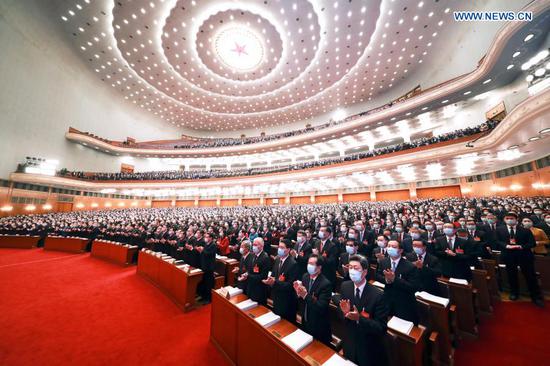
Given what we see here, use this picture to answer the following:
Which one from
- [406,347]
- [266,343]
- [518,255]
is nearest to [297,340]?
[266,343]

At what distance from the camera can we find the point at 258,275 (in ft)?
10.0

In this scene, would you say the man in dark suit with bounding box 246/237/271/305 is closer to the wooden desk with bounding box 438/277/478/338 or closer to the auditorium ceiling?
the wooden desk with bounding box 438/277/478/338

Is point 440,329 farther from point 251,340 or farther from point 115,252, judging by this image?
point 115,252

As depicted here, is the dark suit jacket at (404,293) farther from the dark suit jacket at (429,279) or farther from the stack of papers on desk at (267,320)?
the stack of papers on desk at (267,320)

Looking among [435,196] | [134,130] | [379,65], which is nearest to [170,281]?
[435,196]

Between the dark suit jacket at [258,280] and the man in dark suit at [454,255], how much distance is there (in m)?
3.35

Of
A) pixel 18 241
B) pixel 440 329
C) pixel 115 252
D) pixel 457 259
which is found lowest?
pixel 18 241

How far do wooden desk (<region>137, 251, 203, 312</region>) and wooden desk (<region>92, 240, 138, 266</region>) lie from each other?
185cm

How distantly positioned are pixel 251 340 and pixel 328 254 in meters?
2.60

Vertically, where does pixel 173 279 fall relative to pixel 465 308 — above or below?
below

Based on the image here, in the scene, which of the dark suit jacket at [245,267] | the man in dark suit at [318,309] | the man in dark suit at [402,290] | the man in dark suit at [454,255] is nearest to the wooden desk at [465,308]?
the man in dark suit at [454,255]

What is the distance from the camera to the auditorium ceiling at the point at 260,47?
53.1 ft

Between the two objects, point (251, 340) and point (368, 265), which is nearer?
point (251, 340)

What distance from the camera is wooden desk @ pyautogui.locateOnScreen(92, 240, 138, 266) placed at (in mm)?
7156
